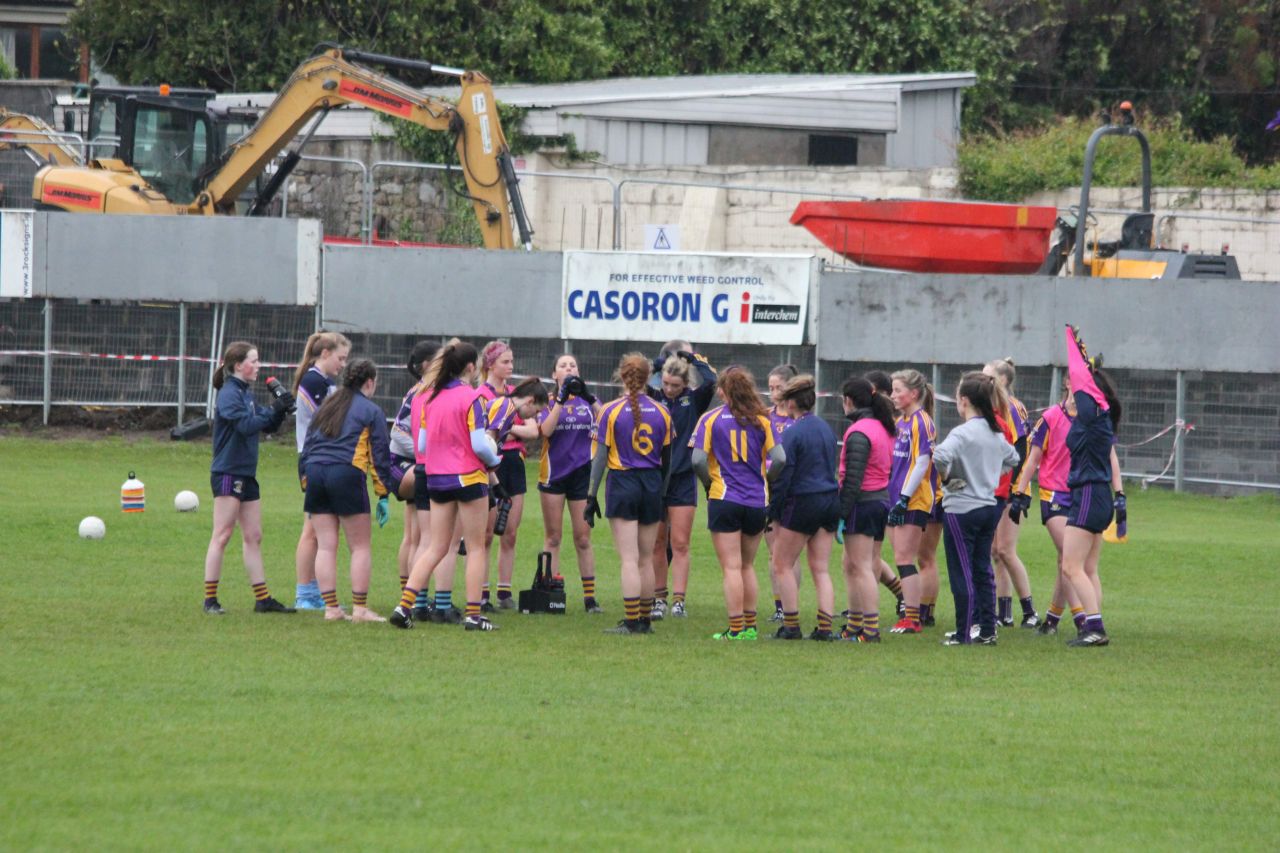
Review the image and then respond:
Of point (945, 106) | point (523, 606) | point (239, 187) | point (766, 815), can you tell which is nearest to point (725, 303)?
point (239, 187)

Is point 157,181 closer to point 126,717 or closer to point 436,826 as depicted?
point 126,717

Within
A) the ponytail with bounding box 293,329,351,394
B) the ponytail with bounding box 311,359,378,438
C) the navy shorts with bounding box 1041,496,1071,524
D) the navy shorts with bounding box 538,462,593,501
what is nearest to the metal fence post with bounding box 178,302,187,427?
the navy shorts with bounding box 538,462,593,501

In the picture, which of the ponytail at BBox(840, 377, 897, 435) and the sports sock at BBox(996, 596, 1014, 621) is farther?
the sports sock at BBox(996, 596, 1014, 621)

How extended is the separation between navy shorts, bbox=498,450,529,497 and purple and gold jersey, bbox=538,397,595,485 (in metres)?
0.23

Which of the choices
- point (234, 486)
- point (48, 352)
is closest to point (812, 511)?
point (234, 486)

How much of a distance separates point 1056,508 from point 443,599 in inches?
168

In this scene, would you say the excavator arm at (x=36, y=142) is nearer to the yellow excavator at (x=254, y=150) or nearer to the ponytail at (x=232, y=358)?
the yellow excavator at (x=254, y=150)

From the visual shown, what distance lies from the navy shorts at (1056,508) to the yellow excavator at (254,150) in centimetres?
1397

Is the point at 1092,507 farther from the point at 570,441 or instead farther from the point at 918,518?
the point at 570,441

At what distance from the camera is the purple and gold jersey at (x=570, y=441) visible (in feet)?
40.7

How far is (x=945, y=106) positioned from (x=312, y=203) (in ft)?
42.8

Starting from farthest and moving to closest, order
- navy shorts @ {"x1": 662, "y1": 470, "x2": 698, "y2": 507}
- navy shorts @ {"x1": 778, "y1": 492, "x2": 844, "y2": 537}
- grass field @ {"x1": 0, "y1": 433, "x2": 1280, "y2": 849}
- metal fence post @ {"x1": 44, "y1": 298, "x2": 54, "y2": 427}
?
metal fence post @ {"x1": 44, "y1": 298, "x2": 54, "y2": 427}, navy shorts @ {"x1": 662, "y1": 470, "x2": 698, "y2": 507}, navy shorts @ {"x1": 778, "y1": 492, "x2": 844, "y2": 537}, grass field @ {"x1": 0, "y1": 433, "x2": 1280, "y2": 849}

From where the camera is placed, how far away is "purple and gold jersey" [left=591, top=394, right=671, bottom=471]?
1105cm

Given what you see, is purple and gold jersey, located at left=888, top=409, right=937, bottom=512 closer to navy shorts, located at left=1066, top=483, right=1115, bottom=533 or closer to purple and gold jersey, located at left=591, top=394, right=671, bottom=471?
navy shorts, located at left=1066, top=483, right=1115, bottom=533
